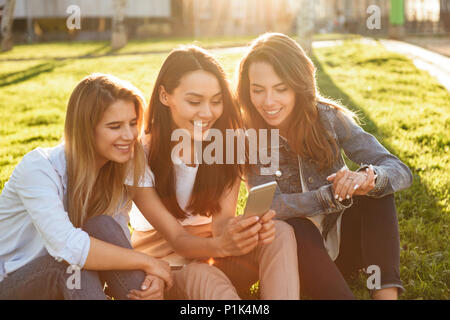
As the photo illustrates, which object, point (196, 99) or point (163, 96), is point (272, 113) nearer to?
point (196, 99)

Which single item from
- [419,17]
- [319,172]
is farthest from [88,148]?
[419,17]

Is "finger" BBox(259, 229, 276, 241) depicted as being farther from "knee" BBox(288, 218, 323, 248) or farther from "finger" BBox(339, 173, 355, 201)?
"finger" BBox(339, 173, 355, 201)

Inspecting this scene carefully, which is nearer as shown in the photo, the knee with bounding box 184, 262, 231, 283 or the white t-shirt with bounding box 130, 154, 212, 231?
the knee with bounding box 184, 262, 231, 283

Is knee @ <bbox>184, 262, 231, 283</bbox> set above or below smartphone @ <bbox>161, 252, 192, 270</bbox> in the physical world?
above

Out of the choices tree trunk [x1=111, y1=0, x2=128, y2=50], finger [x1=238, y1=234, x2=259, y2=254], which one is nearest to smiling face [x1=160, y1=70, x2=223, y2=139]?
finger [x1=238, y1=234, x2=259, y2=254]

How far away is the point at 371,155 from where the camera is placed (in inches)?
117

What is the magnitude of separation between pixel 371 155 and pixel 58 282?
1796mm

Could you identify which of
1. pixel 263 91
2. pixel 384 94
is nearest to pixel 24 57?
pixel 384 94

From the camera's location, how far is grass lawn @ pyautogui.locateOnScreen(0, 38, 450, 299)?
3.35m

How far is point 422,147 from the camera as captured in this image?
214 inches

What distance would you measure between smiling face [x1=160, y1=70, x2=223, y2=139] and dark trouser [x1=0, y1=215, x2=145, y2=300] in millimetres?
865
